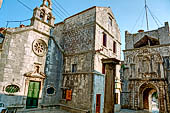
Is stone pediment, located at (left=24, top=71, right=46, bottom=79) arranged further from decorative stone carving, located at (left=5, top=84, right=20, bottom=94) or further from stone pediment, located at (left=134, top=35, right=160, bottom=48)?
stone pediment, located at (left=134, top=35, right=160, bottom=48)

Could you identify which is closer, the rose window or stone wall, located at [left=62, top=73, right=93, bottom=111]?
stone wall, located at [left=62, top=73, right=93, bottom=111]

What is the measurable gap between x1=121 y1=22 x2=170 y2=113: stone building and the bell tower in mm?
13008

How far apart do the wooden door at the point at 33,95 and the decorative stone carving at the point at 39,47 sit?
111 inches

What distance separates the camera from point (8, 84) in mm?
9070

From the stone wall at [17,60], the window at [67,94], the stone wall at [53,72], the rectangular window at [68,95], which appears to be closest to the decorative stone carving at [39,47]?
the stone wall at [17,60]

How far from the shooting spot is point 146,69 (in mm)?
17438

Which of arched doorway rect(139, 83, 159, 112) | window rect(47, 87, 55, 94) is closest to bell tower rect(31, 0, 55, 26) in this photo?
window rect(47, 87, 55, 94)

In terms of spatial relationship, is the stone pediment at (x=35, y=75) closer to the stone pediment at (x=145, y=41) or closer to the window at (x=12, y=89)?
the window at (x=12, y=89)

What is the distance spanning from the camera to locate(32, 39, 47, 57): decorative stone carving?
11288 mm

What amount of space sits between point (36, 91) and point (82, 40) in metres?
6.59

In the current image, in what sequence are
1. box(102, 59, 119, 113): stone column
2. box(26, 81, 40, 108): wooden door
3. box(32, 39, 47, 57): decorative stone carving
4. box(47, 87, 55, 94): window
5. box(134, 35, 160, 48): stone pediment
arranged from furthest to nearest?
1. box(134, 35, 160, 48): stone pediment
2. box(47, 87, 55, 94): window
3. box(32, 39, 47, 57): decorative stone carving
4. box(26, 81, 40, 108): wooden door
5. box(102, 59, 119, 113): stone column

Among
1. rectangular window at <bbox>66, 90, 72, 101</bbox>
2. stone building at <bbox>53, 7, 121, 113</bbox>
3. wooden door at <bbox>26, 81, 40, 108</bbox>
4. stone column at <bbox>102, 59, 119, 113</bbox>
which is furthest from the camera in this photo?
rectangular window at <bbox>66, 90, 72, 101</bbox>

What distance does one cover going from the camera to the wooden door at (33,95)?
1020 centimetres

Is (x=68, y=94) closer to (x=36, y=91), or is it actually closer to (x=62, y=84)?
(x=62, y=84)
